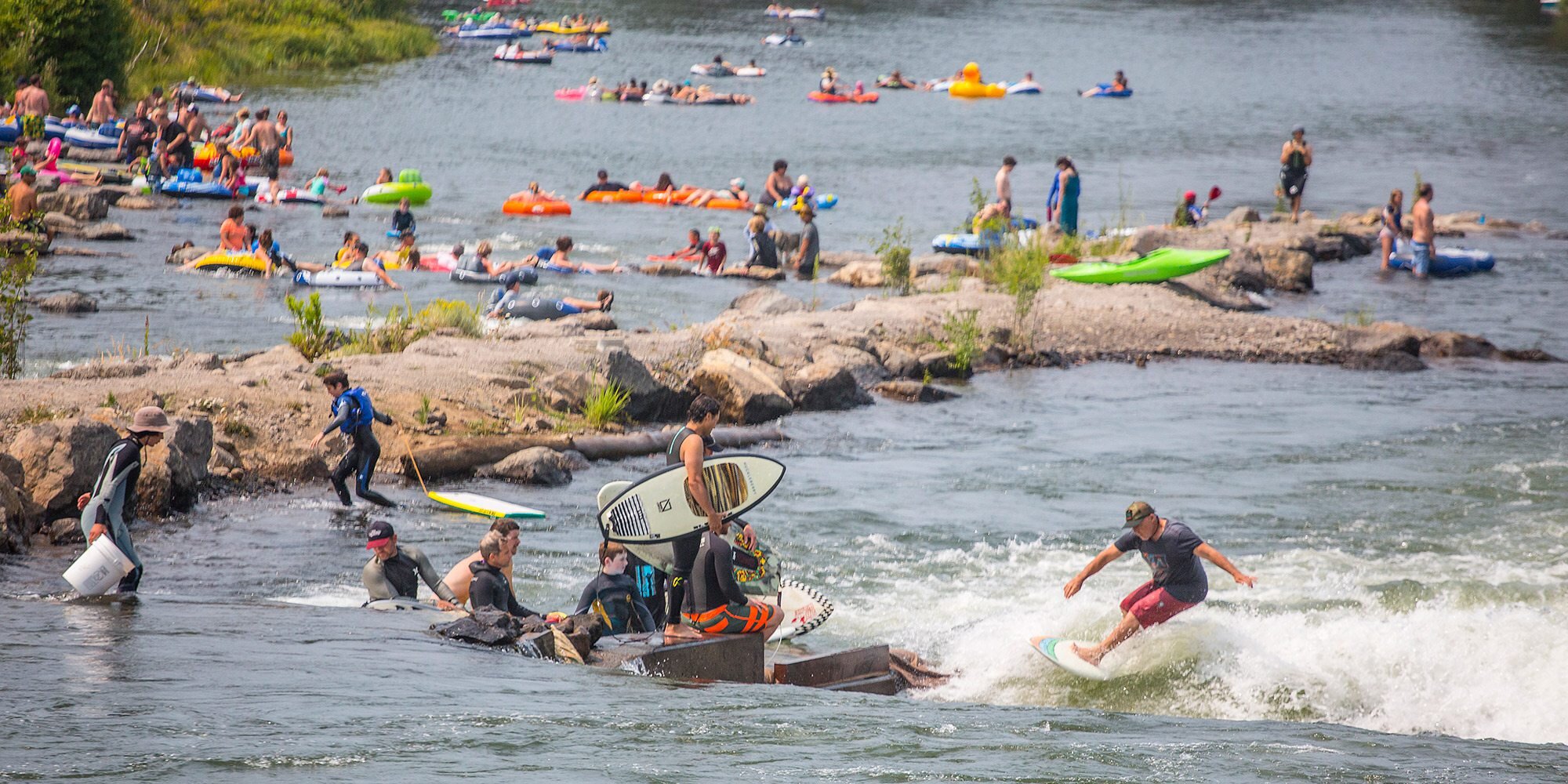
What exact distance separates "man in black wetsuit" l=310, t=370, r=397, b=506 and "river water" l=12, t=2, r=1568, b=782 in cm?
25

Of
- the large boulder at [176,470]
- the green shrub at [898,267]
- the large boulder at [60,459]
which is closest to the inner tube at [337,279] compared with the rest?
the green shrub at [898,267]

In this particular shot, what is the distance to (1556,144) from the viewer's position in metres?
50.2

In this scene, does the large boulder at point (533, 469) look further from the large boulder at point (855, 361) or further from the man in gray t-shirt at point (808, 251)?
the man in gray t-shirt at point (808, 251)

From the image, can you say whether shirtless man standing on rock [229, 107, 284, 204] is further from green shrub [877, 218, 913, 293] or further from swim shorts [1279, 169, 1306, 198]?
swim shorts [1279, 169, 1306, 198]

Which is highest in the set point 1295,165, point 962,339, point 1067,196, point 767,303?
point 1295,165

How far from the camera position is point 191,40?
57.2m

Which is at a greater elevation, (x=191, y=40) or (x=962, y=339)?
(x=191, y=40)

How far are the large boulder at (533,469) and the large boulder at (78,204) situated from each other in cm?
1694

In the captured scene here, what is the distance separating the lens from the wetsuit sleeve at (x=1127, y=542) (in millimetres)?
11547

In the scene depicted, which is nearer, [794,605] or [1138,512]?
[1138,512]

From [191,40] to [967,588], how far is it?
50631mm

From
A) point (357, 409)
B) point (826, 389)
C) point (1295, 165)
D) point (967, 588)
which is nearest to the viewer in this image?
point (967, 588)

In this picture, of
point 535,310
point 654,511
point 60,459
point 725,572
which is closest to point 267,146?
point 535,310

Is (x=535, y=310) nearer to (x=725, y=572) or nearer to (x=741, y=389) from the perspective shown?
(x=741, y=389)
